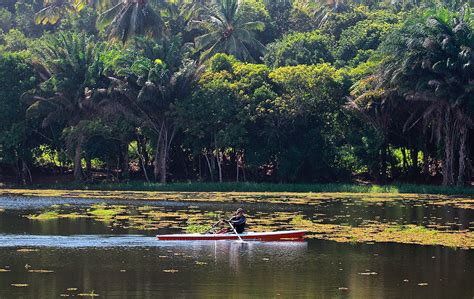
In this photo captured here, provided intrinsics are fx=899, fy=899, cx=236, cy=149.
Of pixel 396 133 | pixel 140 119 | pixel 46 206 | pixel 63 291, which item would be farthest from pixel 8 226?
pixel 396 133

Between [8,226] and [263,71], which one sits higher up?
[263,71]

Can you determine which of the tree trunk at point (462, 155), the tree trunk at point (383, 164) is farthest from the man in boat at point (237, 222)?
the tree trunk at point (383, 164)

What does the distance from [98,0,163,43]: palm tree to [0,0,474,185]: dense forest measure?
4.1 inches

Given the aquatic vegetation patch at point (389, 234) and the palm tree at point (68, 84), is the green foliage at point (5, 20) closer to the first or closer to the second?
the palm tree at point (68, 84)

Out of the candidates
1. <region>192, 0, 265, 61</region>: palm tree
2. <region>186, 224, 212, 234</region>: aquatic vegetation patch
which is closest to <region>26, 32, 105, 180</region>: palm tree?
<region>192, 0, 265, 61</region>: palm tree

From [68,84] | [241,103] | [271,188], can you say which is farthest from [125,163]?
[271,188]

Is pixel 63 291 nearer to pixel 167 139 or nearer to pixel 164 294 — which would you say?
pixel 164 294

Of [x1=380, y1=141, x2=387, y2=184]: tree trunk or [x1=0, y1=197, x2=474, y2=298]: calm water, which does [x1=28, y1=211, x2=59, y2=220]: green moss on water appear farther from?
[x1=380, y1=141, x2=387, y2=184]: tree trunk

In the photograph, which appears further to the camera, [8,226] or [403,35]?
[403,35]

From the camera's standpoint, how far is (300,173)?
6312 cm

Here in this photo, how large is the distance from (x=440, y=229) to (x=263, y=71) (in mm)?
32456

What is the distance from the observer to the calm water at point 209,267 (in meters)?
18.9

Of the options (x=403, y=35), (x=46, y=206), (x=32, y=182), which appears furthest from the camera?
(x=32, y=182)

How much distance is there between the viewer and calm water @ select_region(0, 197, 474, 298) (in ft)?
61.9
